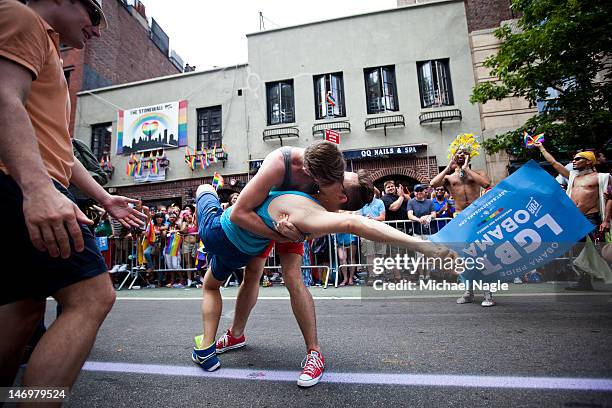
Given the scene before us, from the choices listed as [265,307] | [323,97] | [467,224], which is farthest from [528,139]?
[323,97]

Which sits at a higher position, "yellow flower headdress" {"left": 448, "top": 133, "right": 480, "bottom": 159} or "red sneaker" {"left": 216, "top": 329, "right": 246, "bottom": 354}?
"yellow flower headdress" {"left": 448, "top": 133, "right": 480, "bottom": 159}

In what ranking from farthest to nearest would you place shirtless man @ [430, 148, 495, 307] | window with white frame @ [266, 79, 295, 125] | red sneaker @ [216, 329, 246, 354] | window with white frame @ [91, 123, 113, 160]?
window with white frame @ [91, 123, 113, 160], window with white frame @ [266, 79, 295, 125], shirtless man @ [430, 148, 495, 307], red sneaker @ [216, 329, 246, 354]

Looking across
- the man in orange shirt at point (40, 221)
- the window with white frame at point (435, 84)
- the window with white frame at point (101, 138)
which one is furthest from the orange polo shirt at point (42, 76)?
the window with white frame at point (101, 138)

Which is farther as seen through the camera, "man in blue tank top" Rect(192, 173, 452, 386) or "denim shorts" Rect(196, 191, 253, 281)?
"denim shorts" Rect(196, 191, 253, 281)

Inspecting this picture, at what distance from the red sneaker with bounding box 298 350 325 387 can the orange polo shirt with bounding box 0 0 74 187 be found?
1650 mm

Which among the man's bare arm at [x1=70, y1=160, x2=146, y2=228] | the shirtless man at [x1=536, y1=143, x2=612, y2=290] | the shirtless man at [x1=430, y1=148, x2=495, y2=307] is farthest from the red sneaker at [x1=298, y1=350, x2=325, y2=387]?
the shirtless man at [x1=536, y1=143, x2=612, y2=290]

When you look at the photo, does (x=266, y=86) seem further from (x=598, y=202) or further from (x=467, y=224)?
(x=467, y=224)

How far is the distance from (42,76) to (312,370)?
2.05 meters

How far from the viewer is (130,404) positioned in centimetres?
189

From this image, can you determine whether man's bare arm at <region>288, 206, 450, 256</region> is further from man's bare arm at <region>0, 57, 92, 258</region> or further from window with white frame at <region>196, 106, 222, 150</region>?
window with white frame at <region>196, 106, 222, 150</region>

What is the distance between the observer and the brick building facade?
56.1 feet

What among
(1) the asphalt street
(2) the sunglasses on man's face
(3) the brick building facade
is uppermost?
(3) the brick building facade

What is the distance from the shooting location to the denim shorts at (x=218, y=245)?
249 centimetres

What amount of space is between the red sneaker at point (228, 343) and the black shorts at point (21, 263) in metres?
1.75
